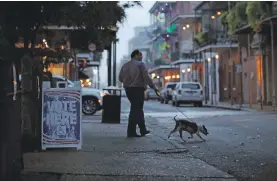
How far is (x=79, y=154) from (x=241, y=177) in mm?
2788

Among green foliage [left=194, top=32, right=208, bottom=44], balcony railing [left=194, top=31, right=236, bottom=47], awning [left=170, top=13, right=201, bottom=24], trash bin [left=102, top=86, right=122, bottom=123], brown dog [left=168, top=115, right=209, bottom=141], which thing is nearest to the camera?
brown dog [left=168, top=115, right=209, bottom=141]

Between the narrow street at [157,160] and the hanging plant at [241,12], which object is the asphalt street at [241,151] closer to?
the narrow street at [157,160]

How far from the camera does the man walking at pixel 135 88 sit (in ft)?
34.5

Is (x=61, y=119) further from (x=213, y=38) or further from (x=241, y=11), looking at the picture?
(x=213, y=38)

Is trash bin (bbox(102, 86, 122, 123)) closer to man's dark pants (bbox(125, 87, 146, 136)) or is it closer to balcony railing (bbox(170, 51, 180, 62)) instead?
man's dark pants (bbox(125, 87, 146, 136))

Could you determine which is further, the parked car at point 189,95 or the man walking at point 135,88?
the parked car at point 189,95

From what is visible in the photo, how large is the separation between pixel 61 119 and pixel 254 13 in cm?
2159

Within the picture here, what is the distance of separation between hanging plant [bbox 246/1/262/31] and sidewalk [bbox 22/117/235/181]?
1999 cm

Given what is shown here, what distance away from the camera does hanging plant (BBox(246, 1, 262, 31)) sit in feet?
91.2

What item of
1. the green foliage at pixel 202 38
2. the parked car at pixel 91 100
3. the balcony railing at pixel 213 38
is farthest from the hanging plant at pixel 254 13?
the green foliage at pixel 202 38

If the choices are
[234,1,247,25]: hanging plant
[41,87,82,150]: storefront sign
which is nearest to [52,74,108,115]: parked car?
[41,87,82,150]: storefront sign

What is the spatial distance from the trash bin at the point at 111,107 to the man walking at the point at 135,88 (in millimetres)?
4047

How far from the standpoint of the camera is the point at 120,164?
22.4ft

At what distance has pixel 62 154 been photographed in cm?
786
